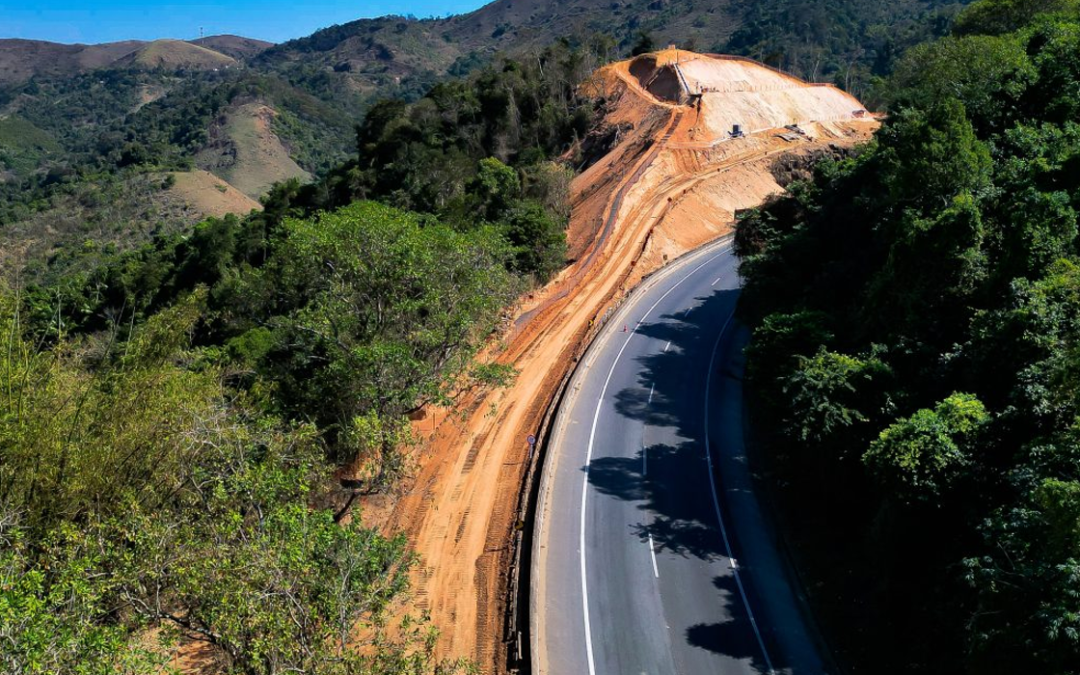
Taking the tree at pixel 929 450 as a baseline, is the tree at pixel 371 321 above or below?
above

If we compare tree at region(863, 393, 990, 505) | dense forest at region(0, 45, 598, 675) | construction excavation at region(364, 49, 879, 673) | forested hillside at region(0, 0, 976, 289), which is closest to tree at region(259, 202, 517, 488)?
dense forest at region(0, 45, 598, 675)

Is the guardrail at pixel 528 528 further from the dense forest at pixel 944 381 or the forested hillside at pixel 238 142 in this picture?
the forested hillside at pixel 238 142

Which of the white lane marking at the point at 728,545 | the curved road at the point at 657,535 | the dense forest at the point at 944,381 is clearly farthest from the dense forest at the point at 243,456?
the dense forest at the point at 944,381

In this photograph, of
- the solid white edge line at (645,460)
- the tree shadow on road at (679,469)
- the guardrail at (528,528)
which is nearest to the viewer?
the guardrail at (528,528)

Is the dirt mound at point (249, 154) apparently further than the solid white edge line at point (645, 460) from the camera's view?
Yes

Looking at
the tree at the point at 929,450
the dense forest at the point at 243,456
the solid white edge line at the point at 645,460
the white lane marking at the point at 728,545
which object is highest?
the dense forest at the point at 243,456

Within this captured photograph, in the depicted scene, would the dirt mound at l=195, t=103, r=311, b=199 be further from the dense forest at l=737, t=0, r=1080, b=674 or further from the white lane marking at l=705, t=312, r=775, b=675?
the dense forest at l=737, t=0, r=1080, b=674

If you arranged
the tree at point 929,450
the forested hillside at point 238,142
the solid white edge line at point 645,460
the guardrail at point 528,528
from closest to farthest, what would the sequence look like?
the tree at point 929,450
the guardrail at point 528,528
the solid white edge line at point 645,460
the forested hillside at point 238,142

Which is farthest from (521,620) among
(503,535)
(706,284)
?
(706,284)
